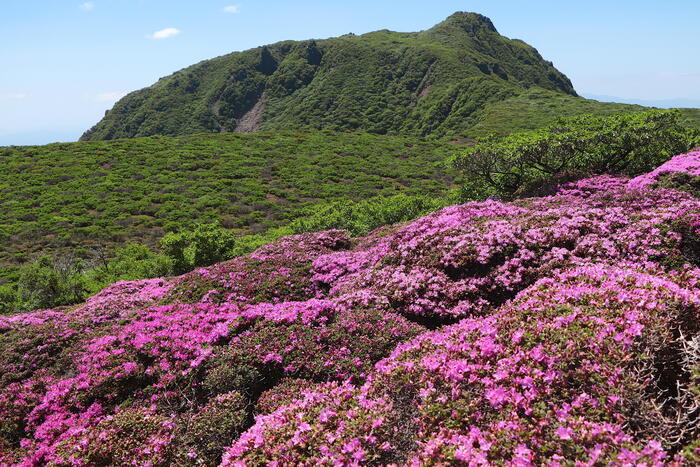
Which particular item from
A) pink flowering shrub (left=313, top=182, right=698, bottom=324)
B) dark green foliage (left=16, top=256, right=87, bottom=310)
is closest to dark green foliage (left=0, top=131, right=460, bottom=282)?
dark green foliage (left=16, top=256, right=87, bottom=310)

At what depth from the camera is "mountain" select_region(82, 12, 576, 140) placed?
113 metres

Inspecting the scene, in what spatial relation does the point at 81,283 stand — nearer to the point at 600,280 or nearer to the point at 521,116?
the point at 600,280

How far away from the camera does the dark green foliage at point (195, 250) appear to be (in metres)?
19.8

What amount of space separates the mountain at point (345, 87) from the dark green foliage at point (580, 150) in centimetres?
7915

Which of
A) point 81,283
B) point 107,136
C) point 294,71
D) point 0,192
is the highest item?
point 294,71

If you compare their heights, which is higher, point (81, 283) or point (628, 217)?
point (628, 217)

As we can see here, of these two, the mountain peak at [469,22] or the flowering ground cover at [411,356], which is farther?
the mountain peak at [469,22]

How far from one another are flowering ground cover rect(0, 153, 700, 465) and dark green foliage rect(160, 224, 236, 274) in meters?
5.71

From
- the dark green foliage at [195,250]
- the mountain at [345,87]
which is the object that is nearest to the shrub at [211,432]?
the dark green foliage at [195,250]

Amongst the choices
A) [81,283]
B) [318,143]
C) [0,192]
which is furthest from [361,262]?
[318,143]

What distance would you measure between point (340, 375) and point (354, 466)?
9.86 feet

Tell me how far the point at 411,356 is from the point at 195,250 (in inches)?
650

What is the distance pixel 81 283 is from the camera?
20578mm

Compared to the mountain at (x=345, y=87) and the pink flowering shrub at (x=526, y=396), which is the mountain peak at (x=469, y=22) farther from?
the pink flowering shrub at (x=526, y=396)
